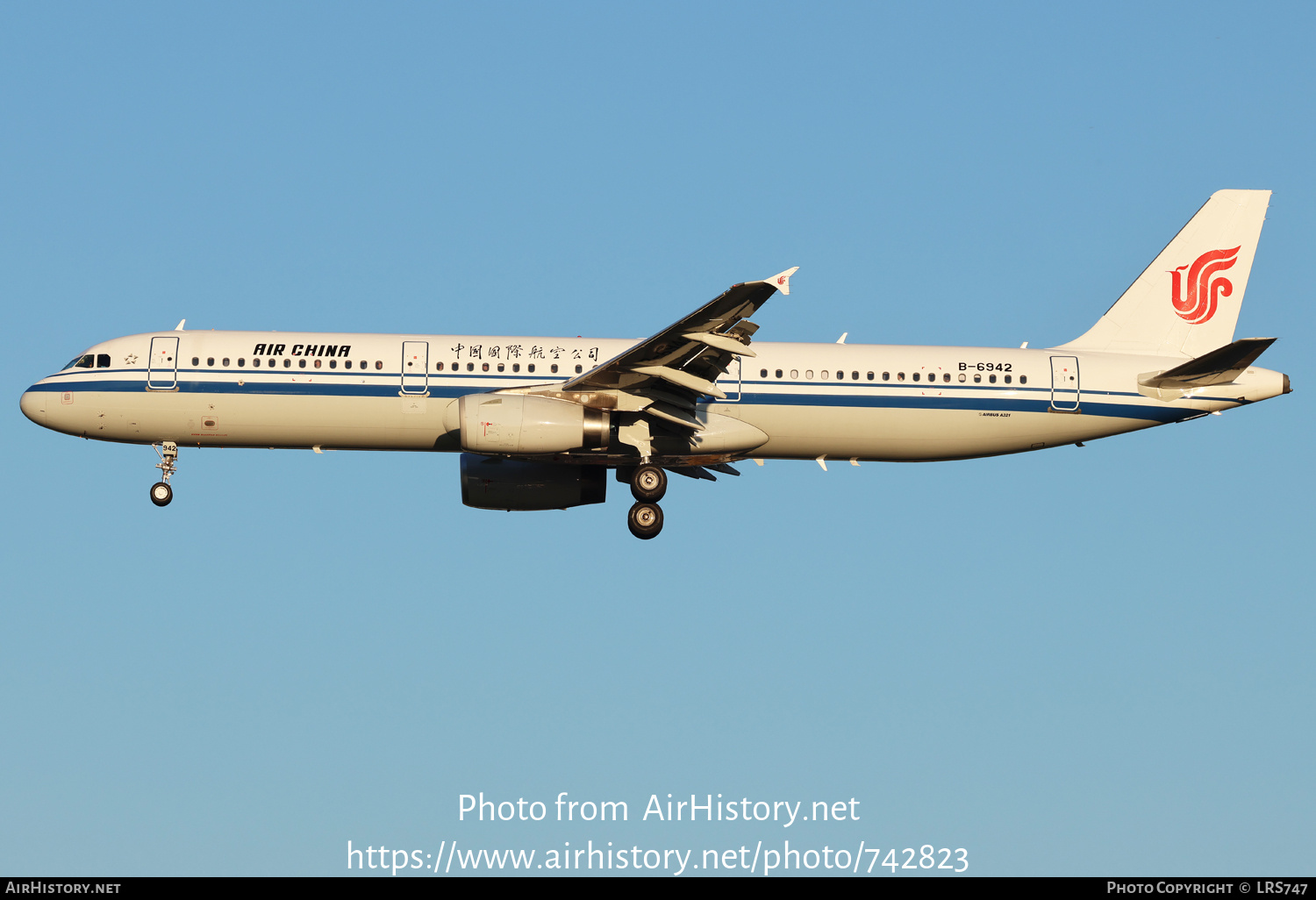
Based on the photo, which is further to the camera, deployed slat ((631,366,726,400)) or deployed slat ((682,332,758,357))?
deployed slat ((631,366,726,400))

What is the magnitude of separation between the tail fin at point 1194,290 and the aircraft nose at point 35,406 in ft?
89.7

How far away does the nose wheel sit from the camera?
37531 mm

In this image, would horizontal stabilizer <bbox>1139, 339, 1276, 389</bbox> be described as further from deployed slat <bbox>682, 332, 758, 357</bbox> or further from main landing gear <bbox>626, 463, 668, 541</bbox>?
main landing gear <bbox>626, 463, 668, 541</bbox>

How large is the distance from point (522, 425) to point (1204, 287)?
19711 millimetres

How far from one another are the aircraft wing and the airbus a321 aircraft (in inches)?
3.0

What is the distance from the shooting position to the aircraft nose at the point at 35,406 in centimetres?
3828

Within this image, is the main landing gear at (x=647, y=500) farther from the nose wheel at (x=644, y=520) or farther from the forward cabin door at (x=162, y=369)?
the forward cabin door at (x=162, y=369)

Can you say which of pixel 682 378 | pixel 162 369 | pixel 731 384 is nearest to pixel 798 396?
pixel 731 384

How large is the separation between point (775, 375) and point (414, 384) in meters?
9.07

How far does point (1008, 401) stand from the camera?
3822 centimetres

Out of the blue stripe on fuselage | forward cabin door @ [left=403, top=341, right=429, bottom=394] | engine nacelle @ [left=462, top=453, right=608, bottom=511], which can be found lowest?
engine nacelle @ [left=462, top=453, right=608, bottom=511]

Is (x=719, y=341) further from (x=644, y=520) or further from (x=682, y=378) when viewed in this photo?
(x=644, y=520)

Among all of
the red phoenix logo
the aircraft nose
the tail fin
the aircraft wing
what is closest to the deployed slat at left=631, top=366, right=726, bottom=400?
the aircraft wing

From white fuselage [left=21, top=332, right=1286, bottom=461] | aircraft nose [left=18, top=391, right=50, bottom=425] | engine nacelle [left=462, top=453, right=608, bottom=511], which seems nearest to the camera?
white fuselage [left=21, top=332, right=1286, bottom=461]
